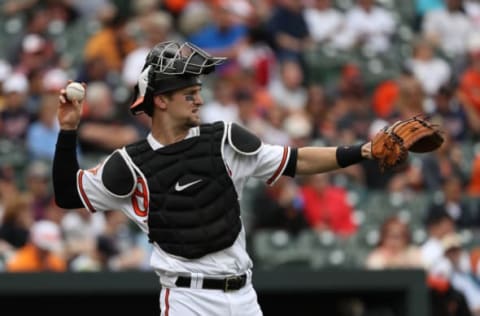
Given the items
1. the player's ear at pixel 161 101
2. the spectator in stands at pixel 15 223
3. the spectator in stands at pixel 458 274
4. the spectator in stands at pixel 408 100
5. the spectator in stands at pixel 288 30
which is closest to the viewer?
the player's ear at pixel 161 101

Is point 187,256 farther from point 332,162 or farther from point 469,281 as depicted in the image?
point 469,281

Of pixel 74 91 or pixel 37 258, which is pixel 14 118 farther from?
pixel 74 91

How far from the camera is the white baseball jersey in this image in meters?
5.23

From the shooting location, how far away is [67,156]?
5.26 m

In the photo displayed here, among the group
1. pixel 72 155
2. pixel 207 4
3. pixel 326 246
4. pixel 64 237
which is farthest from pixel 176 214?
pixel 207 4

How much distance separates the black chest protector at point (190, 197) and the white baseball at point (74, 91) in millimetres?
348

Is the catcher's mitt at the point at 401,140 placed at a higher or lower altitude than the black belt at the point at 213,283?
higher

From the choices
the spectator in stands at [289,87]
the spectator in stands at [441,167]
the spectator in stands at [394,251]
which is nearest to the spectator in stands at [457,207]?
the spectator in stands at [441,167]

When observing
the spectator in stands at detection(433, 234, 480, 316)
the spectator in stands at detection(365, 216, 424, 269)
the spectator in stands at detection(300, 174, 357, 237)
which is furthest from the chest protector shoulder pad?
the spectator in stands at detection(300, 174, 357, 237)

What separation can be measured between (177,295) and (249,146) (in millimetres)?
719

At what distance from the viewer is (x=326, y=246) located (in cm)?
965

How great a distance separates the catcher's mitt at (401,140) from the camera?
5.04 meters

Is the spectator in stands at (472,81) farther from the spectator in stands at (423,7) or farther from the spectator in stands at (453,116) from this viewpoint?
the spectator in stands at (423,7)

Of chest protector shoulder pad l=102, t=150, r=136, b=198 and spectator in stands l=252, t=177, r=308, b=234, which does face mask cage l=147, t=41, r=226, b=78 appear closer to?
chest protector shoulder pad l=102, t=150, r=136, b=198
